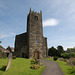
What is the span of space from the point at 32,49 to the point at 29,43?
2.37 meters

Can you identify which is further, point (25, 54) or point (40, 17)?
point (40, 17)

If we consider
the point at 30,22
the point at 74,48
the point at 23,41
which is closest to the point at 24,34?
the point at 23,41

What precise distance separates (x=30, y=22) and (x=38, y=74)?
20.5 meters

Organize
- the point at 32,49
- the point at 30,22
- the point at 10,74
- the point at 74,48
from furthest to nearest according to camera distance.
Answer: the point at 30,22 → the point at 32,49 → the point at 74,48 → the point at 10,74

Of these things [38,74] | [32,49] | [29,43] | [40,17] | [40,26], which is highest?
[40,17]

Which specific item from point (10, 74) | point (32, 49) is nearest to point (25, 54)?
point (32, 49)

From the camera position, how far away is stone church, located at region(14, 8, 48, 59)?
83.9ft

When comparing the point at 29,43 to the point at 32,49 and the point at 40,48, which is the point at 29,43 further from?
the point at 40,48

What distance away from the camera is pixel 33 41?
26062 millimetres

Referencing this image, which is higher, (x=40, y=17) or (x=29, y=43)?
(x=40, y=17)

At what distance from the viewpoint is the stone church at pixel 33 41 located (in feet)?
83.9

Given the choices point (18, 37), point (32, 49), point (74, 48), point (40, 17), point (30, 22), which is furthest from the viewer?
point (18, 37)

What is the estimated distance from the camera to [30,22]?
2714cm

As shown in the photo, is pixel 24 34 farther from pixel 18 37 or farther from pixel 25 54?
pixel 25 54
